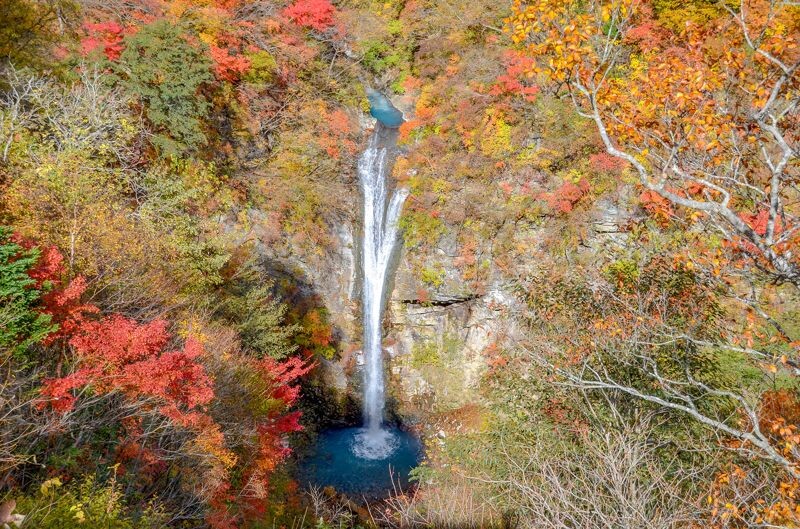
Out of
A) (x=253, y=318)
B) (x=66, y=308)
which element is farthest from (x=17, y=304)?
(x=253, y=318)

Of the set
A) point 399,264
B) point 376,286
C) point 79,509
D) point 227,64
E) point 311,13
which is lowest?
point 79,509

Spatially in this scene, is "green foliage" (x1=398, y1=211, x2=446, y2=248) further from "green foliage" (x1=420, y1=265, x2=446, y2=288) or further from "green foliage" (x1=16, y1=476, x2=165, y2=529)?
"green foliage" (x1=16, y1=476, x2=165, y2=529)

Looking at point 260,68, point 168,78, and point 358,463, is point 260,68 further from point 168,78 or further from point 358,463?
point 358,463

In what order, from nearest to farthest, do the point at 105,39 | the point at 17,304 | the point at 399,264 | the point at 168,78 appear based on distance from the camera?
the point at 17,304, the point at 105,39, the point at 168,78, the point at 399,264

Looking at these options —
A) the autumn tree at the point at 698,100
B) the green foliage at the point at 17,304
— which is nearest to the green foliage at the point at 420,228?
the autumn tree at the point at 698,100

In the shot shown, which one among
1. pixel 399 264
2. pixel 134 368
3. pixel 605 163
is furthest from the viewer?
pixel 399 264

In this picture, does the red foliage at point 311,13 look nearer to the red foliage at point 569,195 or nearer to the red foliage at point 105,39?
the red foliage at point 105,39
